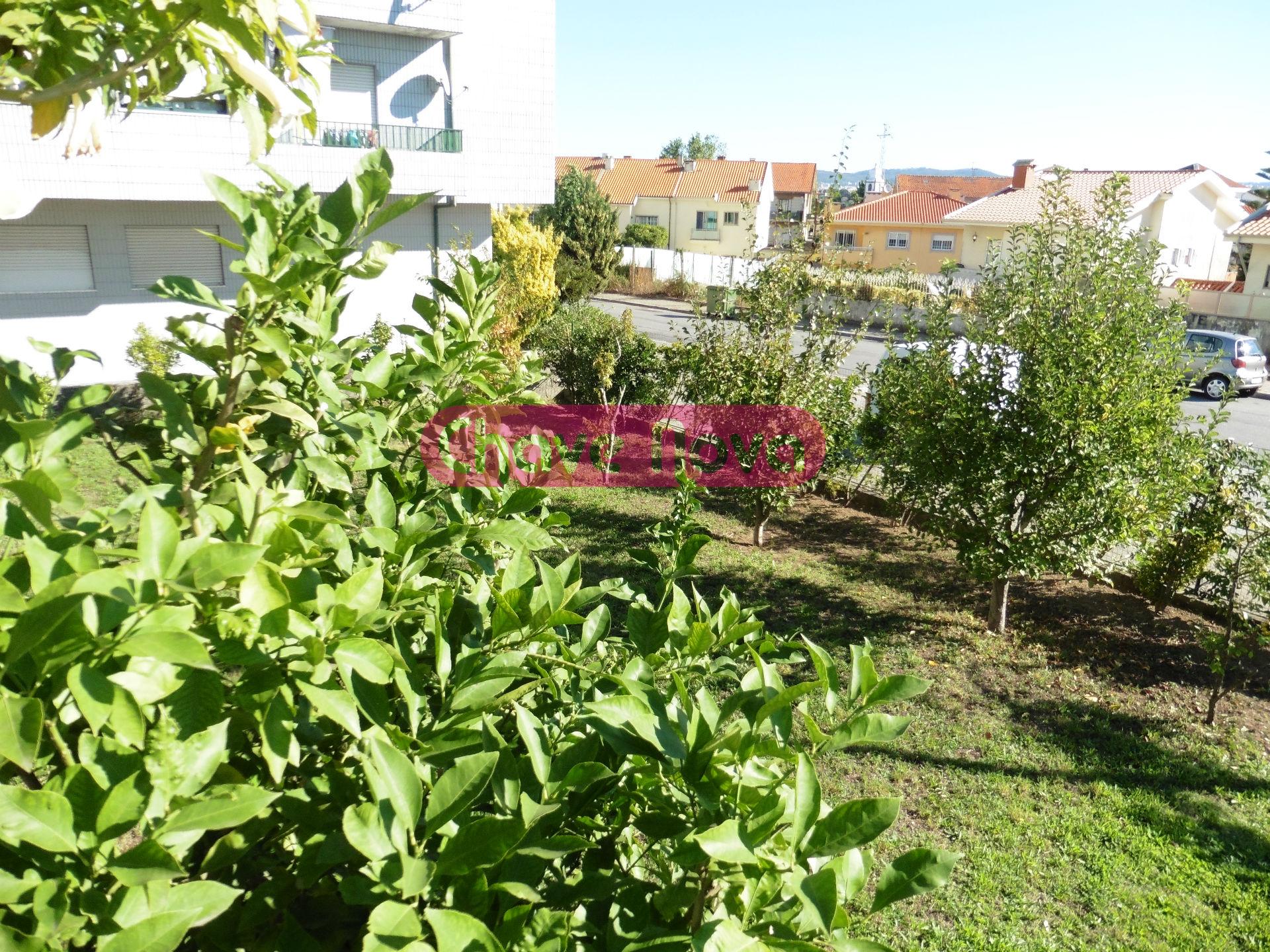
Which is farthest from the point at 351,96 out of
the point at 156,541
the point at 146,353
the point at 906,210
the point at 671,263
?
the point at 906,210

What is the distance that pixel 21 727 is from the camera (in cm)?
91

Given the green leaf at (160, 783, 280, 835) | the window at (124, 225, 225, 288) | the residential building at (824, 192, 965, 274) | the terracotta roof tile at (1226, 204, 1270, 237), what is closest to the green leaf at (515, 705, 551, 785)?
the green leaf at (160, 783, 280, 835)

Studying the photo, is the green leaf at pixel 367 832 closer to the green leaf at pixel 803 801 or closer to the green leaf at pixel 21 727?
the green leaf at pixel 21 727

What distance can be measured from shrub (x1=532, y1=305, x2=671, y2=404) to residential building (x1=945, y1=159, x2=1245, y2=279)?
26.1 meters

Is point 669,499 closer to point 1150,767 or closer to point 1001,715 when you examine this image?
point 1001,715

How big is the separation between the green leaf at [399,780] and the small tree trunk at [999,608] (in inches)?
265

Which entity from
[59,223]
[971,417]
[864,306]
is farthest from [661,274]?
[971,417]

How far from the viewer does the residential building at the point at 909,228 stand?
139 ft

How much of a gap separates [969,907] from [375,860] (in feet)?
12.7

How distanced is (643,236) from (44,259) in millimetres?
33218

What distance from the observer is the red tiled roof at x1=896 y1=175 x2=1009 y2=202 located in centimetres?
5009

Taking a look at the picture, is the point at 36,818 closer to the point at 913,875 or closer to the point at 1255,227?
the point at 913,875

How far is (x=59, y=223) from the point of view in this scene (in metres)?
13.4

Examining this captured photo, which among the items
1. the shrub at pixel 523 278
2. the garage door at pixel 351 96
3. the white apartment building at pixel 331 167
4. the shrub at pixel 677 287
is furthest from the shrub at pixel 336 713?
the shrub at pixel 677 287
